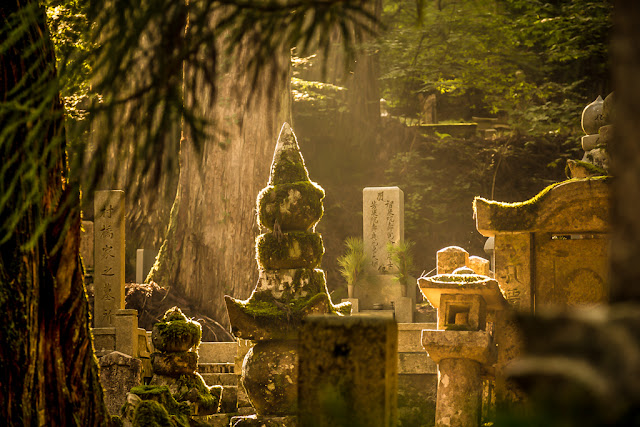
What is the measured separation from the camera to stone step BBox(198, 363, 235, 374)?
10.7 meters

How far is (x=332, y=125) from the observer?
21.6 m

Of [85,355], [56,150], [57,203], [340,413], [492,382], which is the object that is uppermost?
[56,150]

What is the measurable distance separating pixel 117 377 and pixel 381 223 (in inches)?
302

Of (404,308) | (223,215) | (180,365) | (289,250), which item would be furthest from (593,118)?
(223,215)

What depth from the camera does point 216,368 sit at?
10703mm

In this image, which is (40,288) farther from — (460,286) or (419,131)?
(419,131)

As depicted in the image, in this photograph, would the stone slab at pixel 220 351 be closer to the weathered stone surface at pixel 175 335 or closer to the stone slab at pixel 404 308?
the stone slab at pixel 404 308

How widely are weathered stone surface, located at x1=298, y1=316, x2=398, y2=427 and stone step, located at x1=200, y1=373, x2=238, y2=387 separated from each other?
761 cm

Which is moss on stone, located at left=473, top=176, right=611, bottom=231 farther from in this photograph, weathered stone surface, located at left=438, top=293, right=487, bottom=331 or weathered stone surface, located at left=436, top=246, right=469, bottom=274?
weathered stone surface, located at left=436, top=246, right=469, bottom=274

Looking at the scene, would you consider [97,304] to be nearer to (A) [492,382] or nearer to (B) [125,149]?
(A) [492,382]

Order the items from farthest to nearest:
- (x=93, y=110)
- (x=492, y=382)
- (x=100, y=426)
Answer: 1. (x=492, y=382)
2. (x=100, y=426)
3. (x=93, y=110)

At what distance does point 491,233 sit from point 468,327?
4.59 feet

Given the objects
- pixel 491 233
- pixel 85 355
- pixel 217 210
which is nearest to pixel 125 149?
pixel 85 355

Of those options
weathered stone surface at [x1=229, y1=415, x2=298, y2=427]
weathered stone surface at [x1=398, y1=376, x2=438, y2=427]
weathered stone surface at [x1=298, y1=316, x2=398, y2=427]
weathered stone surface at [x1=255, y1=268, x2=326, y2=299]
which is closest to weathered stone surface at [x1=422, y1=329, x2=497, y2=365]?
weathered stone surface at [x1=255, y1=268, x2=326, y2=299]
